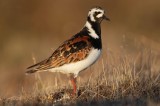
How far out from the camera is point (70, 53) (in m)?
12.5

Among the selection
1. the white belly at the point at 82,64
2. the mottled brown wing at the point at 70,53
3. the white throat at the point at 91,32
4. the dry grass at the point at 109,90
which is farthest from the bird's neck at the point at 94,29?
the dry grass at the point at 109,90

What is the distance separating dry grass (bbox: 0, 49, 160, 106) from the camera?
11.8 m

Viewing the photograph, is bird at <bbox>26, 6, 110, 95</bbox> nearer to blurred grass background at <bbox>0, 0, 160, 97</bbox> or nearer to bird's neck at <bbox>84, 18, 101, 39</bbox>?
bird's neck at <bbox>84, 18, 101, 39</bbox>

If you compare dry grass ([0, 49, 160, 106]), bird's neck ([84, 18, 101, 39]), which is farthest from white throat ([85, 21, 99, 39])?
dry grass ([0, 49, 160, 106])

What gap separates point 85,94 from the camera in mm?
12172

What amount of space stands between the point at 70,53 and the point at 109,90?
0.88m

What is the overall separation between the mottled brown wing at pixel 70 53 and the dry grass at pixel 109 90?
1.41ft

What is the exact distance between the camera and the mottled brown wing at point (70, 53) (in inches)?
489

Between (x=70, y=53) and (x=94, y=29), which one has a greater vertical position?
(x=94, y=29)

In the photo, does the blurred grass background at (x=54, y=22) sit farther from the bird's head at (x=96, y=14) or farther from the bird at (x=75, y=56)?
the bird at (x=75, y=56)

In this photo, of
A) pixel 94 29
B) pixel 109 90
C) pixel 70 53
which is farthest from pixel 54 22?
pixel 109 90

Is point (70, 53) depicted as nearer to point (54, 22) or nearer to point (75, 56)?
point (75, 56)

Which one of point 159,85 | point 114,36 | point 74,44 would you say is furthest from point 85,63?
point 114,36

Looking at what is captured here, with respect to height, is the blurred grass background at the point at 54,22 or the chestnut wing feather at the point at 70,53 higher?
the blurred grass background at the point at 54,22
